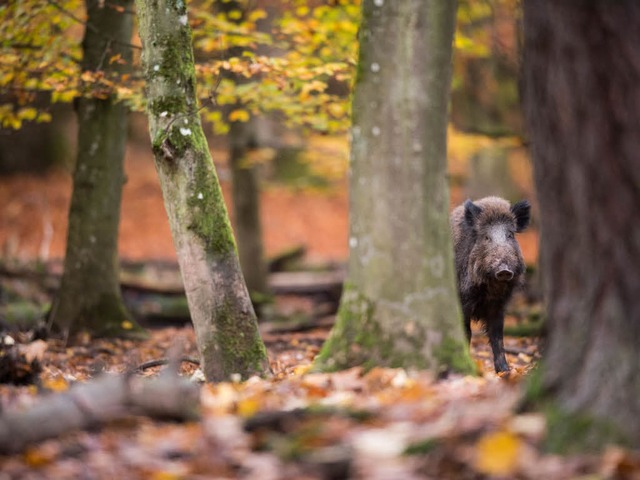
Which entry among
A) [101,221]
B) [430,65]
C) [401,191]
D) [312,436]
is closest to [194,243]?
[401,191]

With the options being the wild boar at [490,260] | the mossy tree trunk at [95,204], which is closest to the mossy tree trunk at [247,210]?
the mossy tree trunk at [95,204]

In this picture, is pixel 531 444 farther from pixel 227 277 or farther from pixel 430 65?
pixel 227 277

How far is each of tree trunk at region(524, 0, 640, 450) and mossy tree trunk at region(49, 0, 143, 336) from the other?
782 cm

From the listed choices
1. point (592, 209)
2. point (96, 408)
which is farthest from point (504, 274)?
point (96, 408)

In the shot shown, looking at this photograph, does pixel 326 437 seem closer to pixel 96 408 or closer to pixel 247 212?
pixel 96 408

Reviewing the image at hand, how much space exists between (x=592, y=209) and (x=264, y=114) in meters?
8.53

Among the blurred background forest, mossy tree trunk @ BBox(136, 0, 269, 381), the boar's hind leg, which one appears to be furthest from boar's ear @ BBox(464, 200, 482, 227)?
mossy tree trunk @ BBox(136, 0, 269, 381)

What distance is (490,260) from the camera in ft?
27.9

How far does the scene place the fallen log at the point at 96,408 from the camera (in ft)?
11.8

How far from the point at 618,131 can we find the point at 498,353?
203 inches

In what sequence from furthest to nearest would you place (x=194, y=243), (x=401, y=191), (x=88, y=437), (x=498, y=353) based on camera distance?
(x=498, y=353) < (x=194, y=243) < (x=401, y=191) < (x=88, y=437)

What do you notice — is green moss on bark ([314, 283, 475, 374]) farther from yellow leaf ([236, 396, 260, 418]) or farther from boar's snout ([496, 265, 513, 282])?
boar's snout ([496, 265, 513, 282])

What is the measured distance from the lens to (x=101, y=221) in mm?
10625

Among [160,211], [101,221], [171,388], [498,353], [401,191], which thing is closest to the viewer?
[171,388]
